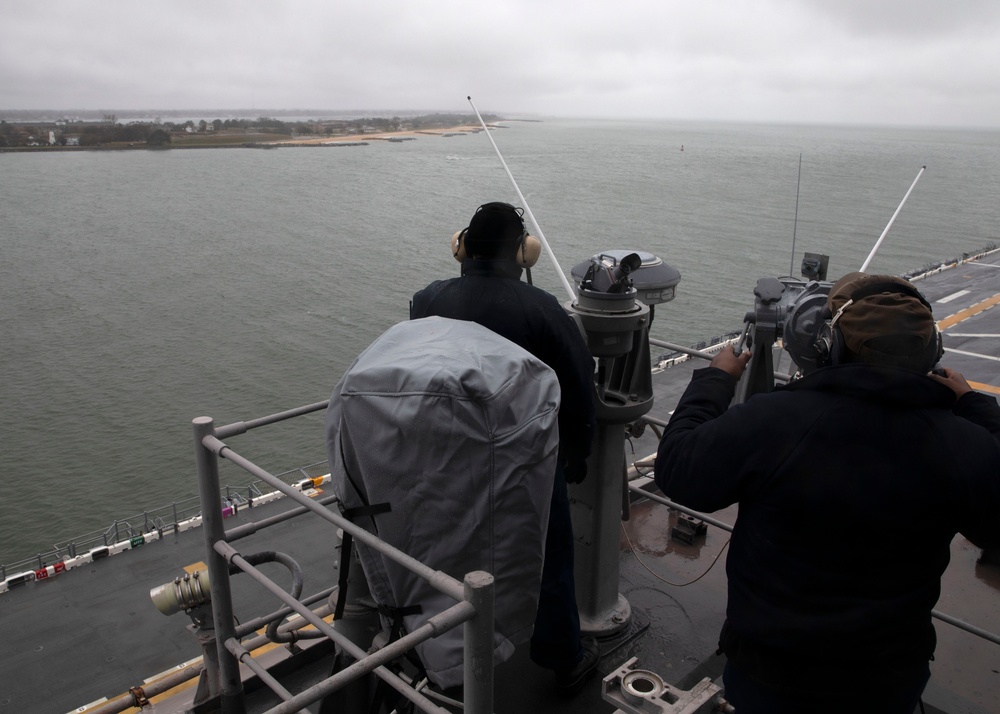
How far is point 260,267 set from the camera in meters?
41.0

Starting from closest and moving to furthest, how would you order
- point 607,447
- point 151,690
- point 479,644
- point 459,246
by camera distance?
point 479,644 < point 459,246 < point 607,447 < point 151,690

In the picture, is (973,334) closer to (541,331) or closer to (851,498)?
(541,331)

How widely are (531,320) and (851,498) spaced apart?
4.79 feet

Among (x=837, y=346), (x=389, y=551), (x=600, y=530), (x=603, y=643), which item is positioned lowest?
(x=603, y=643)

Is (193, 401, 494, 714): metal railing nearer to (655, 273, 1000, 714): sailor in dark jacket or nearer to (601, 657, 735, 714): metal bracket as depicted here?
(655, 273, 1000, 714): sailor in dark jacket

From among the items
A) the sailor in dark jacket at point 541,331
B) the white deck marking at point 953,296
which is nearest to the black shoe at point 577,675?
the sailor in dark jacket at point 541,331

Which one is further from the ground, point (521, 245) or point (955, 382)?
point (521, 245)

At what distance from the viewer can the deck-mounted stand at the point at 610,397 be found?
358cm

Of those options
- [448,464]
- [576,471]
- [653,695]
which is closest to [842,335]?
[448,464]

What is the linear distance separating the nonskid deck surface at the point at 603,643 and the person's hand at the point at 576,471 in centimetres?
106

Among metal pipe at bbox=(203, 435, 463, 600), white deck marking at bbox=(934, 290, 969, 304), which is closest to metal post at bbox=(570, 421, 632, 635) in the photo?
metal pipe at bbox=(203, 435, 463, 600)

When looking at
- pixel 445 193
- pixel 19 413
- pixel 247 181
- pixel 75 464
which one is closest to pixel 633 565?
pixel 75 464

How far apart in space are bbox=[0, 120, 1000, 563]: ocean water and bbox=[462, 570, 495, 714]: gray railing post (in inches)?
119

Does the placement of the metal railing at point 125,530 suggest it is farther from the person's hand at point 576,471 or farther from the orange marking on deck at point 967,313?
the orange marking on deck at point 967,313
